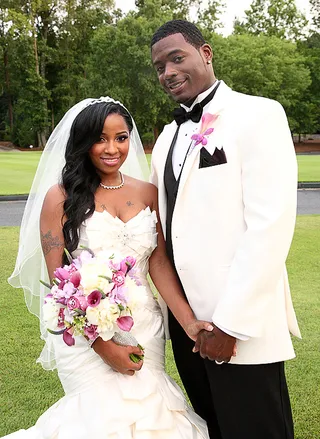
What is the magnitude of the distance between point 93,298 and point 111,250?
35 centimetres

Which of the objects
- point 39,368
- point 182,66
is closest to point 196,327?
point 182,66

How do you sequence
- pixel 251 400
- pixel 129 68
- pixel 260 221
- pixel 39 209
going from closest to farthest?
1. pixel 260 221
2. pixel 251 400
3. pixel 39 209
4. pixel 129 68

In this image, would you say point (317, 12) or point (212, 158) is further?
point (317, 12)

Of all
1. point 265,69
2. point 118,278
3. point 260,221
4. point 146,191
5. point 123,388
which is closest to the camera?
point 260,221

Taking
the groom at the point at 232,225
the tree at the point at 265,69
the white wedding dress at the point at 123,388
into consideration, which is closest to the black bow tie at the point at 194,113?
the groom at the point at 232,225

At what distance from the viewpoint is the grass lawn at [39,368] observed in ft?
12.5

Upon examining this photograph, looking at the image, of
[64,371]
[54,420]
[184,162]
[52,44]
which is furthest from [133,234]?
[52,44]

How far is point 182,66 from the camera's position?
8.82 ft

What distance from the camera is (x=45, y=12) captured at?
4778 cm

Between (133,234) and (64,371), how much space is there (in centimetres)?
83

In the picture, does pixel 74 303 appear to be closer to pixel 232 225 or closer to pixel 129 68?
pixel 232 225

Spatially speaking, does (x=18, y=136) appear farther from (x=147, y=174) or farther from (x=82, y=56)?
(x=147, y=174)

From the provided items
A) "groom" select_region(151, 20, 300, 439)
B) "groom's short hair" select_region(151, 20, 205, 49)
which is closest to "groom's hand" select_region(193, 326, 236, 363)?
"groom" select_region(151, 20, 300, 439)

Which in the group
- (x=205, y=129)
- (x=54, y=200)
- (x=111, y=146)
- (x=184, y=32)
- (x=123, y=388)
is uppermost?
(x=184, y=32)
